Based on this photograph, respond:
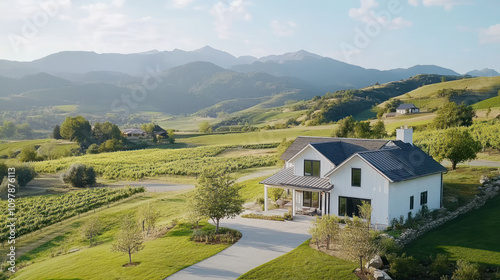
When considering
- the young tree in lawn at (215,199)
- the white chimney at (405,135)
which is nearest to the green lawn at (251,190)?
the young tree in lawn at (215,199)

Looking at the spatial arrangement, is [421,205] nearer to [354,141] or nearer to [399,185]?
[399,185]

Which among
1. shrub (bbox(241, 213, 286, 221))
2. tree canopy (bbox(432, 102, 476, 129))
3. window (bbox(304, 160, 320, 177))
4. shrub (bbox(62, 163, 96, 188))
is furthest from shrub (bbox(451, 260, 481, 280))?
tree canopy (bbox(432, 102, 476, 129))

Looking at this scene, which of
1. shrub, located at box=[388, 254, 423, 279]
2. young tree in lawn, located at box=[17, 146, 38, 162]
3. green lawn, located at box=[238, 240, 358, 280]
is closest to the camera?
shrub, located at box=[388, 254, 423, 279]

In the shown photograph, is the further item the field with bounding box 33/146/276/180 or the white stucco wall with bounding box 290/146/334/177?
the field with bounding box 33/146/276/180

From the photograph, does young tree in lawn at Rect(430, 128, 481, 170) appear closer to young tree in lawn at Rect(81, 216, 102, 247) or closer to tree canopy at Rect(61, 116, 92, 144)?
young tree in lawn at Rect(81, 216, 102, 247)

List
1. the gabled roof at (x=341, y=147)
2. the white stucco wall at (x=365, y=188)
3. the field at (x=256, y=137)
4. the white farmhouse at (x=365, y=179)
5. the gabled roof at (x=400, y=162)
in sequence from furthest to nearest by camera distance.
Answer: the field at (x=256, y=137)
the gabled roof at (x=341, y=147)
the gabled roof at (x=400, y=162)
the white farmhouse at (x=365, y=179)
the white stucco wall at (x=365, y=188)

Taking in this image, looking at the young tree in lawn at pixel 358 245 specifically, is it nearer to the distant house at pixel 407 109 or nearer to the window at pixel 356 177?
the window at pixel 356 177

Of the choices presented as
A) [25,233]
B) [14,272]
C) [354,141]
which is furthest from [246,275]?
[25,233]
